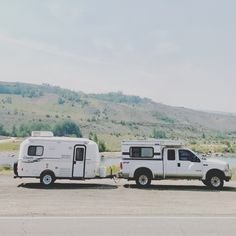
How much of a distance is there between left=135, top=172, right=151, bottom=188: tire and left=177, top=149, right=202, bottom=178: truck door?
160 cm

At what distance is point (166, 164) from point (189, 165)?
3.88 feet

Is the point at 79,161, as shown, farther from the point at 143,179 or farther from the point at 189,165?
the point at 189,165

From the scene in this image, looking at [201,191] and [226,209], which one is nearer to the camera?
[226,209]

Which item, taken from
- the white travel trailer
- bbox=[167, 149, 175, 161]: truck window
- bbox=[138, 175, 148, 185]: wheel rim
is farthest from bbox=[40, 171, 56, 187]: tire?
bbox=[167, 149, 175, 161]: truck window

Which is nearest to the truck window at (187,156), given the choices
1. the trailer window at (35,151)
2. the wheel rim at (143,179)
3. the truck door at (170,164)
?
the truck door at (170,164)

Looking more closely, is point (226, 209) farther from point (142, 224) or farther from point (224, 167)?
point (224, 167)

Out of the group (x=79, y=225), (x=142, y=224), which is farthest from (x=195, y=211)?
(x=79, y=225)

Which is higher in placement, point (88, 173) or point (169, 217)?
point (88, 173)

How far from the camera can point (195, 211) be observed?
14.1m

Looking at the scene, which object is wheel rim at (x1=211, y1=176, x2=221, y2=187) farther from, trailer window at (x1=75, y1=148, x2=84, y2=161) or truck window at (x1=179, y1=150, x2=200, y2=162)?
trailer window at (x1=75, y1=148, x2=84, y2=161)

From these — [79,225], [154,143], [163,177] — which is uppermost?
[154,143]

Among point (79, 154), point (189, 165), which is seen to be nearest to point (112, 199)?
point (79, 154)

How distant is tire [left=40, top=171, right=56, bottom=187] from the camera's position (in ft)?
73.5

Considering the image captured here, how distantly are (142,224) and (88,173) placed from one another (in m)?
11.7
